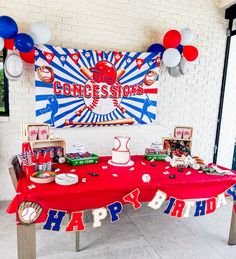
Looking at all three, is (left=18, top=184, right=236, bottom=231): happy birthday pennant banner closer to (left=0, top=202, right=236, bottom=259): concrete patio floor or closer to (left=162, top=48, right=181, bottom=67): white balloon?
(left=0, top=202, right=236, bottom=259): concrete patio floor

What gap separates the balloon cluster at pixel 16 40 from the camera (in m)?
2.52

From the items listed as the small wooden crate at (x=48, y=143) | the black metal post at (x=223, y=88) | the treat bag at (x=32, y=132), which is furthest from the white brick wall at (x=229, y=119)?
the treat bag at (x=32, y=132)

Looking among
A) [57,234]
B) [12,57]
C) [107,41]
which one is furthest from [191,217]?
[12,57]

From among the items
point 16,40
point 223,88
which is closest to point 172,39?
point 223,88

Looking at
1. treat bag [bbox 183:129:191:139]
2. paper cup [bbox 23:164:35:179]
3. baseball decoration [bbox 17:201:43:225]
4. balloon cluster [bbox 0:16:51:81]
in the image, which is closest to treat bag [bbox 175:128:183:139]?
treat bag [bbox 183:129:191:139]

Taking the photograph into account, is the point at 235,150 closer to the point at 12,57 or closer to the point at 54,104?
the point at 54,104

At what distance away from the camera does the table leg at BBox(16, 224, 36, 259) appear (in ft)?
5.46

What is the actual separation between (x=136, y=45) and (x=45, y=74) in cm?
133

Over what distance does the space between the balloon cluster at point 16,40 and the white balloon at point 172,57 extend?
1.49 metres

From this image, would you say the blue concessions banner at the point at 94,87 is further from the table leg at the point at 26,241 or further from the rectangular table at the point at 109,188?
the table leg at the point at 26,241

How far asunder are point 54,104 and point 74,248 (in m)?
1.70

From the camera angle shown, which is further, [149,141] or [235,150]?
[235,150]

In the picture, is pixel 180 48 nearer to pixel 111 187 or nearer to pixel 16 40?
pixel 16 40

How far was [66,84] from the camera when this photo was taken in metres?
3.17
